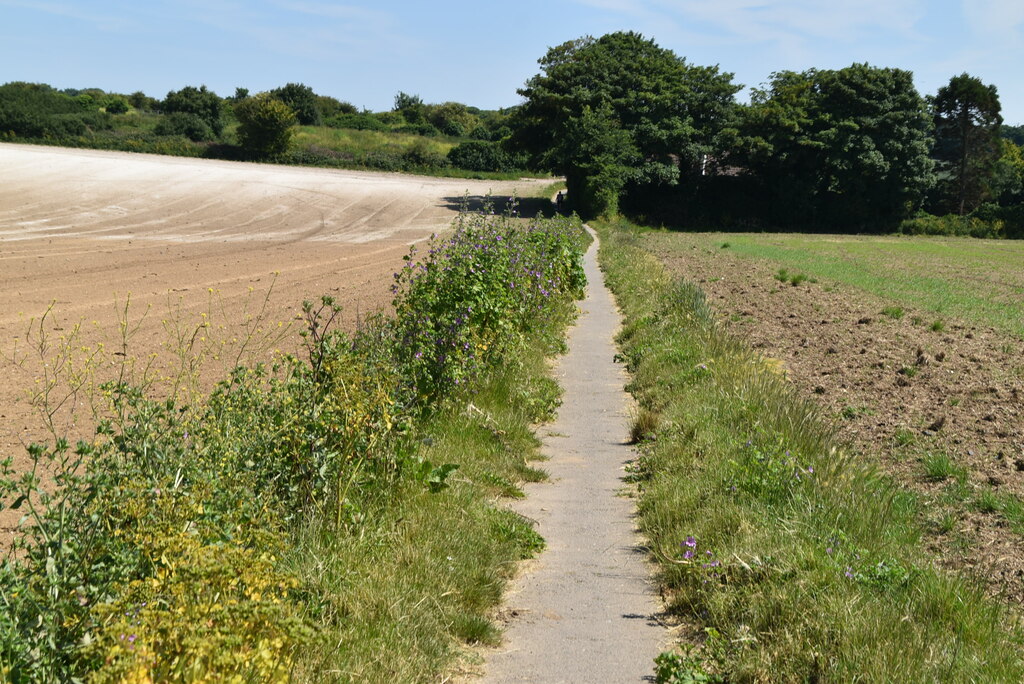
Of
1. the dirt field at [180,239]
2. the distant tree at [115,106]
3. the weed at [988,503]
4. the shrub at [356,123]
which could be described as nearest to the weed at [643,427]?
the weed at [988,503]

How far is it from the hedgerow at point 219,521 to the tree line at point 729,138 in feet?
136

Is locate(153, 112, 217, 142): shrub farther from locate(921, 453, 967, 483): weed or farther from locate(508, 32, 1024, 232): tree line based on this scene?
locate(921, 453, 967, 483): weed

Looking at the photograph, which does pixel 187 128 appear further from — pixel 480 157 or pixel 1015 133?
pixel 1015 133

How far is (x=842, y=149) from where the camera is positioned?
166ft

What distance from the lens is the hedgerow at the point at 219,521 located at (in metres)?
2.99

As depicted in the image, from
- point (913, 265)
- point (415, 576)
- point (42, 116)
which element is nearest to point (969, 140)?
point (913, 265)

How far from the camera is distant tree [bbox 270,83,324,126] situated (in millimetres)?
95500

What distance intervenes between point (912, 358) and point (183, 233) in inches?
1043

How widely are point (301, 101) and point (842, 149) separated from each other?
60937mm

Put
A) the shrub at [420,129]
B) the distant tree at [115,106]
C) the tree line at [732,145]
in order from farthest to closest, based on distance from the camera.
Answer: the shrub at [420,129], the distant tree at [115,106], the tree line at [732,145]

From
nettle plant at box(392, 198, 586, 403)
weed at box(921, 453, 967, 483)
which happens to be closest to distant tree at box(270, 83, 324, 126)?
nettle plant at box(392, 198, 586, 403)

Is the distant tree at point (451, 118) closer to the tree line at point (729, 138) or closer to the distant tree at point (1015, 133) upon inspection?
the tree line at point (729, 138)

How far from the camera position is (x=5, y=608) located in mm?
3168

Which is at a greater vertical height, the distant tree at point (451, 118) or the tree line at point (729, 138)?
the distant tree at point (451, 118)
